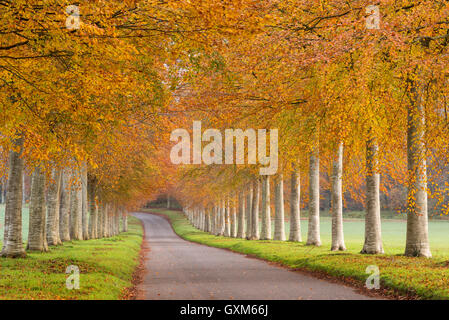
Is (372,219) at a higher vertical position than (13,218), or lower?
lower

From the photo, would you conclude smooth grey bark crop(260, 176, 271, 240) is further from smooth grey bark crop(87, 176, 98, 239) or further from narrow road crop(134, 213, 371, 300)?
narrow road crop(134, 213, 371, 300)

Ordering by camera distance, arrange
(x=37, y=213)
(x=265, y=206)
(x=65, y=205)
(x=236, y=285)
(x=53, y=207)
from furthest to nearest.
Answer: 1. (x=265, y=206)
2. (x=65, y=205)
3. (x=53, y=207)
4. (x=37, y=213)
5. (x=236, y=285)

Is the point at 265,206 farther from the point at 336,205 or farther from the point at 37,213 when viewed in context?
the point at 37,213

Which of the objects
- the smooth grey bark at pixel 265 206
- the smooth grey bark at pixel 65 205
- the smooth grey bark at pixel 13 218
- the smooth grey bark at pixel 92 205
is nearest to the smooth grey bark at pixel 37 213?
the smooth grey bark at pixel 13 218

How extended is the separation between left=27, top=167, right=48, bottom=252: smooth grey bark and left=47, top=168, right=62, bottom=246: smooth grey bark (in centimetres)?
241

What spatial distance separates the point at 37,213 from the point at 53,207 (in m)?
3.45

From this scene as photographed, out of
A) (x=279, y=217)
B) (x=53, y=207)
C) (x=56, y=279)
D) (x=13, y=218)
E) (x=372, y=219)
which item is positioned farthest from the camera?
(x=279, y=217)

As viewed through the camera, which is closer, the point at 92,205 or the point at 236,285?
the point at 236,285

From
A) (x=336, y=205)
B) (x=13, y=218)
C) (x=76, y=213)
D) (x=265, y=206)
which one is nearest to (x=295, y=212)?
(x=265, y=206)

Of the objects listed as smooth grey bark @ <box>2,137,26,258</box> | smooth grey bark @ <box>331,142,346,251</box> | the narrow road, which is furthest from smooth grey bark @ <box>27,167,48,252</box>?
smooth grey bark @ <box>331,142,346,251</box>

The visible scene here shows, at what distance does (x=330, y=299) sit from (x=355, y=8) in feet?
23.4

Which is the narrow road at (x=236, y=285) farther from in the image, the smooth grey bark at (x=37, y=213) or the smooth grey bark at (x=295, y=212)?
the smooth grey bark at (x=295, y=212)

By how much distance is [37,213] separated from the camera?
20.1 metres

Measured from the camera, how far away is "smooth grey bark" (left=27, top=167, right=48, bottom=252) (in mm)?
20109
